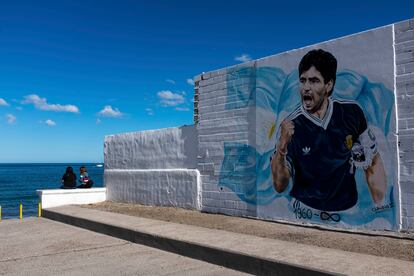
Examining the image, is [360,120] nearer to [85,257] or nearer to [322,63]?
[322,63]

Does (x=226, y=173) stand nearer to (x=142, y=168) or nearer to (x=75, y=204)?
(x=142, y=168)

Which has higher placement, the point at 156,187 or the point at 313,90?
the point at 313,90

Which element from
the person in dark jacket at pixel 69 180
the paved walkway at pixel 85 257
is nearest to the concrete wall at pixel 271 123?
the paved walkway at pixel 85 257

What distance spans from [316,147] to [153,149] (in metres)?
6.81

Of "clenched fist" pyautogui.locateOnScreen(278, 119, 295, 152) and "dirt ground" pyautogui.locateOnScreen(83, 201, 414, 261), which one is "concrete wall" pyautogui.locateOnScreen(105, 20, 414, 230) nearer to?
"clenched fist" pyautogui.locateOnScreen(278, 119, 295, 152)

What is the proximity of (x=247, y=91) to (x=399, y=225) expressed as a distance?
4911mm

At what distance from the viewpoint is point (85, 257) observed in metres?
7.87

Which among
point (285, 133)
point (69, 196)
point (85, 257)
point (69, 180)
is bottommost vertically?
point (85, 257)

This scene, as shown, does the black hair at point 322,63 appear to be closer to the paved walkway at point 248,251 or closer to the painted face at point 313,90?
the painted face at point 313,90

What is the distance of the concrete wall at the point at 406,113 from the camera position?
25.8 ft

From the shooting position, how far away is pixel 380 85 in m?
8.34

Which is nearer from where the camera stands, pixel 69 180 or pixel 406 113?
pixel 406 113

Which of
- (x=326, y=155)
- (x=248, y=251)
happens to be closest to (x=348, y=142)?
(x=326, y=155)

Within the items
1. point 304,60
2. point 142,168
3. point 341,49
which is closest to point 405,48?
point 341,49
